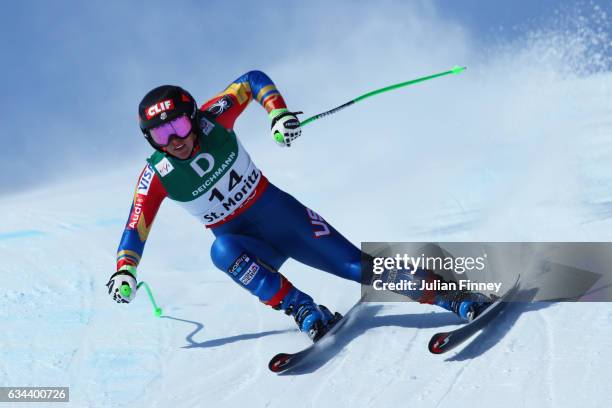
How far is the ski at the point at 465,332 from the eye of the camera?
12.8 feet

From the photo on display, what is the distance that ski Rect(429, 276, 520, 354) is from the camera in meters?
3.91

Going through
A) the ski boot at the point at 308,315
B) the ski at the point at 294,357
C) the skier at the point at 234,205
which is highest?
the skier at the point at 234,205

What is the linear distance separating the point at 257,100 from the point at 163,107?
82cm

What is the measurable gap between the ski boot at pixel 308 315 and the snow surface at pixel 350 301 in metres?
0.16

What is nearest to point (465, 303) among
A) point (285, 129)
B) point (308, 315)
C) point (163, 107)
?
point (308, 315)

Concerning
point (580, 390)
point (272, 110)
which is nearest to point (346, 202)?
point (272, 110)

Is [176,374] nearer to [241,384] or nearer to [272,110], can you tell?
[241,384]

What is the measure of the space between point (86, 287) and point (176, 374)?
244 cm

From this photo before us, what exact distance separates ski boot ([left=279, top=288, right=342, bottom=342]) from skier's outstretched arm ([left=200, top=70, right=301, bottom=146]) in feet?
3.57

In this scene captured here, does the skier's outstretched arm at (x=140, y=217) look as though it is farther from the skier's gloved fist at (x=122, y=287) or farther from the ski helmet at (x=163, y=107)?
the ski helmet at (x=163, y=107)

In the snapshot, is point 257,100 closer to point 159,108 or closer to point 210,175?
point 210,175

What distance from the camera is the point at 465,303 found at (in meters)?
4.38

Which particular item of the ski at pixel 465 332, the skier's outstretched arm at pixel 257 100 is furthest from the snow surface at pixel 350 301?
the skier's outstretched arm at pixel 257 100

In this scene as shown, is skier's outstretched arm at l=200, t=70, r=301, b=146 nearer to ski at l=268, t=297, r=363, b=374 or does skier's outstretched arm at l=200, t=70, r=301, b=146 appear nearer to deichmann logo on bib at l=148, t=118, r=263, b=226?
deichmann logo on bib at l=148, t=118, r=263, b=226
